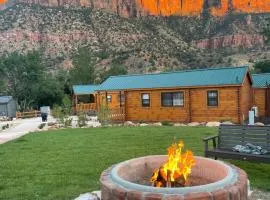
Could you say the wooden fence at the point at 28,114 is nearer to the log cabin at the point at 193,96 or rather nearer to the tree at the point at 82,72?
the tree at the point at 82,72

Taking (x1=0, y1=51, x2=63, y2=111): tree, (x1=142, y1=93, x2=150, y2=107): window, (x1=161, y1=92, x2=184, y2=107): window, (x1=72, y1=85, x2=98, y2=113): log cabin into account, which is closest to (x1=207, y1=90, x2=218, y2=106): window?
(x1=161, y1=92, x2=184, y2=107): window

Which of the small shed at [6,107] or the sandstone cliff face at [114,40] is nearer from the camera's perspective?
the small shed at [6,107]

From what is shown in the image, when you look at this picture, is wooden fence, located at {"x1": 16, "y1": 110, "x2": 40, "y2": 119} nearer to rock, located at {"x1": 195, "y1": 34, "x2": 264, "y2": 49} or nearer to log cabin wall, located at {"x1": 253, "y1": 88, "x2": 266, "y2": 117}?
log cabin wall, located at {"x1": 253, "y1": 88, "x2": 266, "y2": 117}

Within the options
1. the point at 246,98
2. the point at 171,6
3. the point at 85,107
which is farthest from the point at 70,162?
the point at 171,6

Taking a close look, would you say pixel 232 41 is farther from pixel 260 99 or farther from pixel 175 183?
pixel 175 183

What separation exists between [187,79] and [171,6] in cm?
8074

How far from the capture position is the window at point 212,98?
19.9 m

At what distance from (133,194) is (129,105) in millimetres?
18991

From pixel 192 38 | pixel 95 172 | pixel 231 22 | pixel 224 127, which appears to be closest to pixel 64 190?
pixel 95 172

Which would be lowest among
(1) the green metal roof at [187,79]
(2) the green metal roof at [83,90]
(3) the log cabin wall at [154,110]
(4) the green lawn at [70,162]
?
(4) the green lawn at [70,162]

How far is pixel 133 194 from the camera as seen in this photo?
151 inches

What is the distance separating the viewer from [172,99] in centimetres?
2125

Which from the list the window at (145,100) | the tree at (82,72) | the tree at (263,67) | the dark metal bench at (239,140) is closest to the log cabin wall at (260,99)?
the window at (145,100)

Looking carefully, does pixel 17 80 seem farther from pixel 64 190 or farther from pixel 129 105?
pixel 64 190
